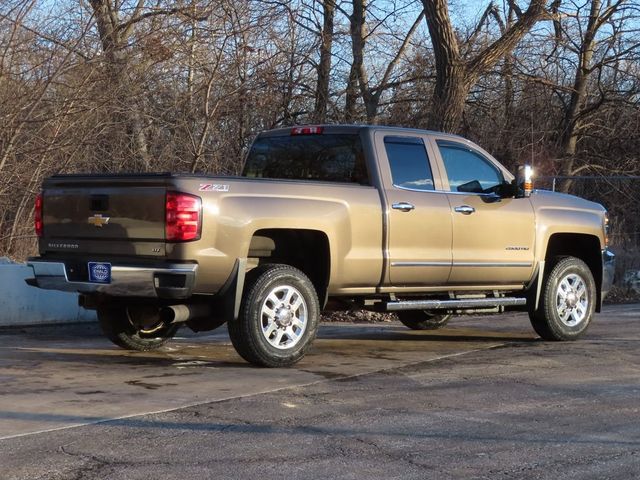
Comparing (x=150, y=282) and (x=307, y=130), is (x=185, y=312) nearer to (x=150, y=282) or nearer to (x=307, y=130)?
(x=150, y=282)

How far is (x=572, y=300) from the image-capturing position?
9.98 m

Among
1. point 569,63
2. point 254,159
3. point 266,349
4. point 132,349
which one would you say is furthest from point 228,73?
point 569,63

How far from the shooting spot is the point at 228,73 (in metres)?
15.6

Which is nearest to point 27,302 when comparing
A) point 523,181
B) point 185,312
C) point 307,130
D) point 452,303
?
point 185,312

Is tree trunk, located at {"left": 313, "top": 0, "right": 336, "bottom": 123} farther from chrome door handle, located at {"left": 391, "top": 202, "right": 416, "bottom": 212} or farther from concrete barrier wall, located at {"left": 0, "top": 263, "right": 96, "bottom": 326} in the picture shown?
chrome door handle, located at {"left": 391, "top": 202, "right": 416, "bottom": 212}

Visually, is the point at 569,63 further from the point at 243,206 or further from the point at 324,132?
the point at 243,206

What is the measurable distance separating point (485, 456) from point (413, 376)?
2422 millimetres

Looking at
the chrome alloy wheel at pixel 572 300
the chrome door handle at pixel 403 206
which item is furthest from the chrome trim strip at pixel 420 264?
the chrome alloy wheel at pixel 572 300

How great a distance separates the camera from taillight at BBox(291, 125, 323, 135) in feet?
29.7

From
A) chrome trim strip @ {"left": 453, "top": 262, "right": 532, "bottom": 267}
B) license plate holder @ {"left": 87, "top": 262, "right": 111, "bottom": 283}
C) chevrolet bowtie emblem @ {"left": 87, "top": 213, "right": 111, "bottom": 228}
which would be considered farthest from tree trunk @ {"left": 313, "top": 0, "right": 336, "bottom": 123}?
license plate holder @ {"left": 87, "top": 262, "right": 111, "bottom": 283}

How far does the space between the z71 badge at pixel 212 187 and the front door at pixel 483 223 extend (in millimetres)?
2565

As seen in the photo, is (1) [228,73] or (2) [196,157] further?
(1) [228,73]

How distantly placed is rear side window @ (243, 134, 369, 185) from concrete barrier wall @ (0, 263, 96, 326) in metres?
2.81

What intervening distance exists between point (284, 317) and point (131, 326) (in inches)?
67.4
